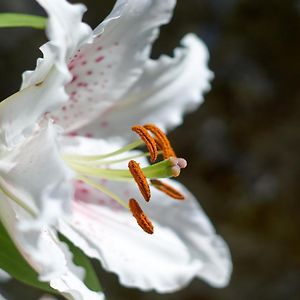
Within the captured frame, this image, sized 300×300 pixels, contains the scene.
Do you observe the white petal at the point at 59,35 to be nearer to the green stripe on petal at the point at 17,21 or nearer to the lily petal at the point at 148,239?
the green stripe on petal at the point at 17,21

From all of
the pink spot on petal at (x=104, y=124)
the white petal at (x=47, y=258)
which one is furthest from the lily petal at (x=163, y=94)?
the white petal at (x=47, y=258)

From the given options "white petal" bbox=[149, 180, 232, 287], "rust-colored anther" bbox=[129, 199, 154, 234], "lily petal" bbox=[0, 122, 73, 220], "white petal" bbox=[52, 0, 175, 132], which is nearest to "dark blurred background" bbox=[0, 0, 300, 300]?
"white petal" bbox=[149, 180, 232, 287]

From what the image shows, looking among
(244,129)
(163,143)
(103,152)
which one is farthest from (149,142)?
(244,129)

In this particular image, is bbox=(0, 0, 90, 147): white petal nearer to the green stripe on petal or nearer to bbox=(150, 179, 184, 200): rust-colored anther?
the green stripe on petal

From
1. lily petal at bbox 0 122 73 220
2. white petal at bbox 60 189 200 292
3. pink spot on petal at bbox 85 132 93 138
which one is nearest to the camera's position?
lily petal at bbox 0 122 73 220

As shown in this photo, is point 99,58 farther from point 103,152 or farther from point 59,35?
point 59,35
